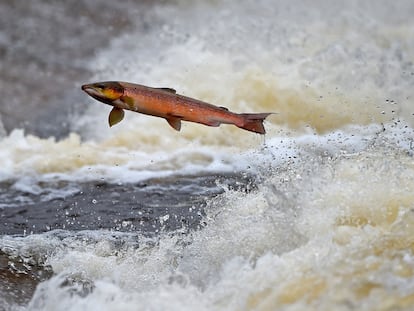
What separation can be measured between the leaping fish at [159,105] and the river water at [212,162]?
38cm

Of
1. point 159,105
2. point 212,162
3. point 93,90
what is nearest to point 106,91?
point 93,90

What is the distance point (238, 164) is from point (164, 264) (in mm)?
2841

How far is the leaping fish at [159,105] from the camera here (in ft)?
12.4

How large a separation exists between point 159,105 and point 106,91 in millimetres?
254

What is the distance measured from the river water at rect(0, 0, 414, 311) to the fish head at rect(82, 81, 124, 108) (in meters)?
0.83

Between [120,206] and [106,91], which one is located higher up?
Result: [106,91]

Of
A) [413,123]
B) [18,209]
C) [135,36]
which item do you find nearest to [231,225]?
[18,209]

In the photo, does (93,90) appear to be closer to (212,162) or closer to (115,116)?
(115,116)

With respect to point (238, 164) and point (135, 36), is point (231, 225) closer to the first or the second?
point (238, 164)

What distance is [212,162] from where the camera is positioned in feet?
23.6

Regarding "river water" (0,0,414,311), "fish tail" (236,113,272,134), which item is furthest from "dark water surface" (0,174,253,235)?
"fish tail" (236,113,272,134)

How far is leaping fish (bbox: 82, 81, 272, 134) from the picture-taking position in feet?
12.4

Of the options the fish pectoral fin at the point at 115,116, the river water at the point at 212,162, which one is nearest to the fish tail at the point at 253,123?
the river water at the point at 212,162

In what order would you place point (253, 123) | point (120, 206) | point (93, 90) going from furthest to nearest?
point (120, 206), point (253, 123), point (93, 90)
